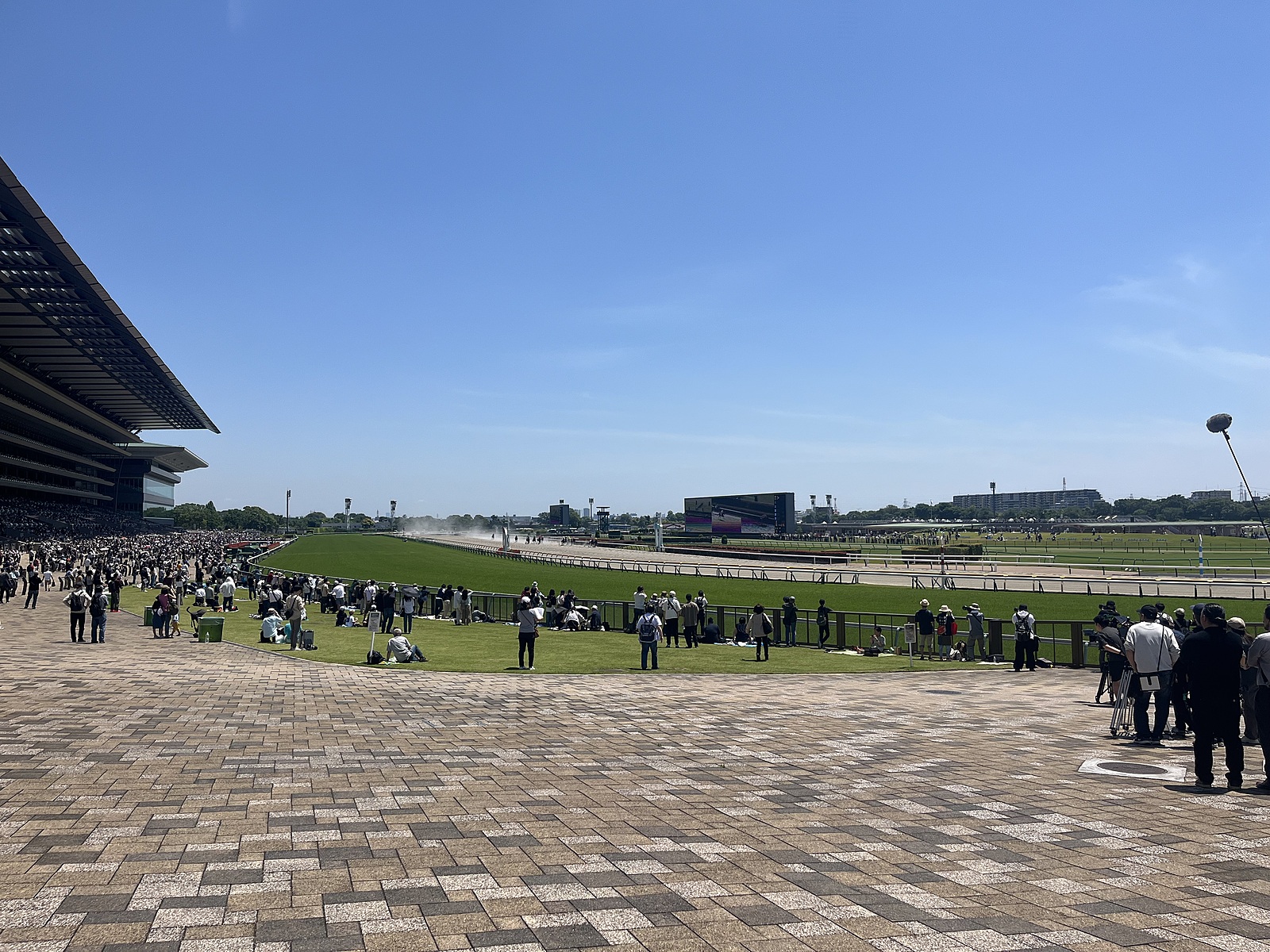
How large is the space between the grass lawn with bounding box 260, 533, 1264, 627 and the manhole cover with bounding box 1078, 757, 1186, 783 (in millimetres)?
21640

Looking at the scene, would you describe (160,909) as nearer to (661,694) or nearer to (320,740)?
(320,740)

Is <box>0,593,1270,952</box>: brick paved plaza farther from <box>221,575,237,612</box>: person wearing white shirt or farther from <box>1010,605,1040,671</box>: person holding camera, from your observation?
<box>221,575,237,612</box>: person wearing white shirt

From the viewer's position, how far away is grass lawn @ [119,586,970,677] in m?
17.2

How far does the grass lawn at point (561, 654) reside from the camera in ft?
56.6

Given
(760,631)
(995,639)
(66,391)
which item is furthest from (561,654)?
(66,391)

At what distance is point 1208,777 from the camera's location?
25.2 ft

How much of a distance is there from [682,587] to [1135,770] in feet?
111

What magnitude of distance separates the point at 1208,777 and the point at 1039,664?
11.5 metres

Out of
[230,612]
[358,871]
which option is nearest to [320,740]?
[358,871]

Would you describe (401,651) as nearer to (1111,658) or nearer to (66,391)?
(1111,658)

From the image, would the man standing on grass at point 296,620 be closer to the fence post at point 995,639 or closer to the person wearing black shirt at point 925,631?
the person wearing black shirt at point 925,631

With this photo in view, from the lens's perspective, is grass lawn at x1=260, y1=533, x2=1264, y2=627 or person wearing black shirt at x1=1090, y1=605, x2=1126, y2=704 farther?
grass lawn at x1=260, y1=533, x2=1264, y2=627

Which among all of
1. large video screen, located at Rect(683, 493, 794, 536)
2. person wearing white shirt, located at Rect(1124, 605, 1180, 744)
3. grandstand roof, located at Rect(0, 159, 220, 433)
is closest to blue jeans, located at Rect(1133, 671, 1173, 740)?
person wearing white shirt, located at Rect(1124, 605, 1180, 744)

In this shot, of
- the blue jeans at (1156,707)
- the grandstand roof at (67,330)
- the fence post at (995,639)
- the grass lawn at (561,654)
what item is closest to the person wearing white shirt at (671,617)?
the grass lawn at (561,654)
